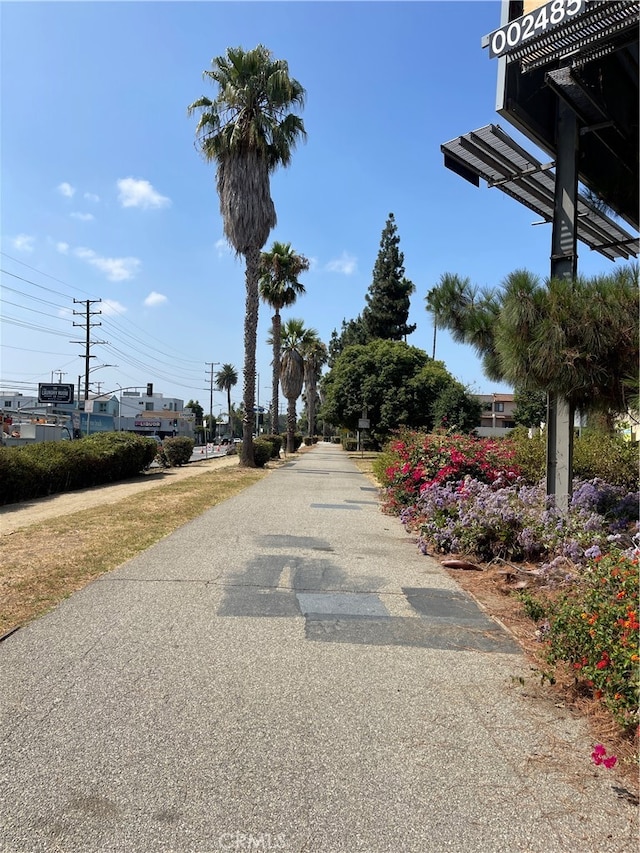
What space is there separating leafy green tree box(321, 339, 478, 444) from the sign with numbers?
32.9 metres

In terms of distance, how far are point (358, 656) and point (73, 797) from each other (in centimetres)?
216

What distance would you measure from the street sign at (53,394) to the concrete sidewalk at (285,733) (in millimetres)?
57413

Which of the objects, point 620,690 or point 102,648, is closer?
point 620,690

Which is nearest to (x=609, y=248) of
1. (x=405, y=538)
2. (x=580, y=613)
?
(x=405, y=538)

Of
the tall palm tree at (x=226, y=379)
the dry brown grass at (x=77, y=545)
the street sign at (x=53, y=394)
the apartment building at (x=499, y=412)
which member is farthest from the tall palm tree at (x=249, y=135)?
the tall palm tree at (x=226, y=379)

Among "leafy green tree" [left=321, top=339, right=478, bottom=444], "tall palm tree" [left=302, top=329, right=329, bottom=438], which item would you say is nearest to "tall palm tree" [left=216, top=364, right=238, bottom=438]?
Result: "tall palm tree" [left=302, top=329, right=329, bottom=438]

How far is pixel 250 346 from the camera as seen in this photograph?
903 inches

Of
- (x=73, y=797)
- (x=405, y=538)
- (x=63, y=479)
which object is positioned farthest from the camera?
(x=63, y=479)

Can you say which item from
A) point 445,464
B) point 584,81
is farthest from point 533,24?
point 445,464

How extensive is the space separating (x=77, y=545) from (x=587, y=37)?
772 centimetres

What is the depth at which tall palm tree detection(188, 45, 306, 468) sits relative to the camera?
20594 millimetres

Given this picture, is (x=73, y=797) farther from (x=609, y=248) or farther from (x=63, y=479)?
(x=63, y=479)

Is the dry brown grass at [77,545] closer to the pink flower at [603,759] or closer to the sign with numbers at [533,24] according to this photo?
the pink flower at [603,759]

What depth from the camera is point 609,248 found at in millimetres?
10125
